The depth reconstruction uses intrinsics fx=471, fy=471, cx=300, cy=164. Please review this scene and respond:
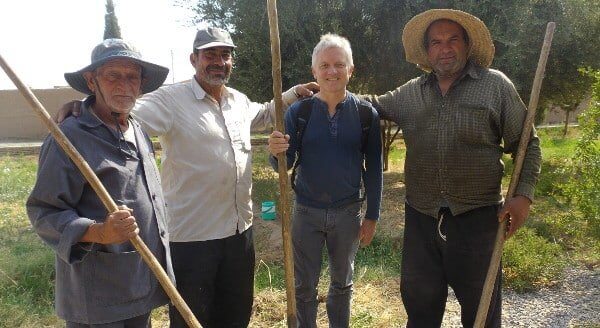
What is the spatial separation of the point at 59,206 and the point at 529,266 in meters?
4.54

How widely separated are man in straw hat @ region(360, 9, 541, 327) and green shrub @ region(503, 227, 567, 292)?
7.15 feet

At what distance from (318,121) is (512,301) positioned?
302cm

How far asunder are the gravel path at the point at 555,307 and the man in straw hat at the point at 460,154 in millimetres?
1482

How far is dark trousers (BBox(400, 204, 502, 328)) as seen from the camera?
278 cm

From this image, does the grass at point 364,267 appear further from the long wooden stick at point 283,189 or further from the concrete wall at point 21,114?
the concrete wall at point 21,114

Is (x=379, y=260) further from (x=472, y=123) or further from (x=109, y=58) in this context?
(x=109, y=58)

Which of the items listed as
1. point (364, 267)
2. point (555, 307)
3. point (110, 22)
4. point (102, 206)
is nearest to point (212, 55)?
point (102, 206)

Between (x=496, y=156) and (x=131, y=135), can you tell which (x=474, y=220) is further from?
(x=131, y=135)

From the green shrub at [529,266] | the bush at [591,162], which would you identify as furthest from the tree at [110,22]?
the bush at [591,162]

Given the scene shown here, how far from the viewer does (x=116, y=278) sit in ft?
6.76

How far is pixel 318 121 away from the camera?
9.46 ft

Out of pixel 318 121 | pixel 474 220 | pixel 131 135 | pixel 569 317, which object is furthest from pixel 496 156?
pixel 569 317

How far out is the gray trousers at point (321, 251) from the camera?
2.96 metres

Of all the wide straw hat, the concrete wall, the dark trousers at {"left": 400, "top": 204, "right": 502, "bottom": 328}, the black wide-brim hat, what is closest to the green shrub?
the dark trousers at {"left": 400, "top": 204, "right": 502, "bottom": 328}
